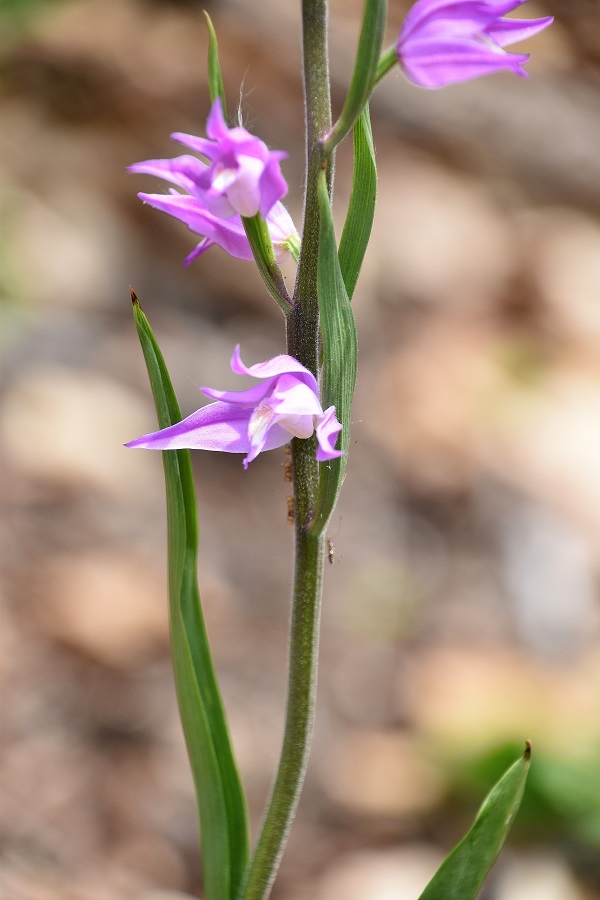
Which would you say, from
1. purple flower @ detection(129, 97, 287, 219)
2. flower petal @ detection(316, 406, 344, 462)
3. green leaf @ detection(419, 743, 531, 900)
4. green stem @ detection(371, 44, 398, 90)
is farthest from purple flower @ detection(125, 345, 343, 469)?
green leaf @ detection(419, 743, 531, 900)

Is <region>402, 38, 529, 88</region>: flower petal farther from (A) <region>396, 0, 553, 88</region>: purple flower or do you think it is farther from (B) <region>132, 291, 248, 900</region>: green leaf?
(B) <region>132, 291, 248, 900</region>: green leaf

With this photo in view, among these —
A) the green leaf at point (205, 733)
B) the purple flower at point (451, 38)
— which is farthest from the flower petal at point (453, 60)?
the green leaf at point (205, 733)

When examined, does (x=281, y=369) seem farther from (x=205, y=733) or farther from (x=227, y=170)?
(x=205, y=733)

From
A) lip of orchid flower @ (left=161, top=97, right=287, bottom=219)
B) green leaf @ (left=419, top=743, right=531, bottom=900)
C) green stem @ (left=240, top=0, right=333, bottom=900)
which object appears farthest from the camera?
green leaf @ (left=419, top=743, right=531, bottom=900)

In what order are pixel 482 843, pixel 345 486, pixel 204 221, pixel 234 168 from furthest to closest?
pixel 345 486 → pixel 482 843 → pixel 204 221 → pixel 234 168

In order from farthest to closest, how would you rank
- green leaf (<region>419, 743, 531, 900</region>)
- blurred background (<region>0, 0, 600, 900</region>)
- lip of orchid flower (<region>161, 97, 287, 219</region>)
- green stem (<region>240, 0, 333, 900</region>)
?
blurred background (<region>0, 0, 600, 900</region>) → green leaf (<region>419, 743, 531, 900</region>) → green stem (<region>240, 0, 333, 900</region>) → lip of orchid flower (<region>161, 97, 287, 219</region>)

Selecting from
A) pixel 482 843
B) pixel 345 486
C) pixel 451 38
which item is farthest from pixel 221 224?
pixel 345 486

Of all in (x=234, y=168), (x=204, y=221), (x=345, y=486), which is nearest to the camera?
(x=234, y=168)

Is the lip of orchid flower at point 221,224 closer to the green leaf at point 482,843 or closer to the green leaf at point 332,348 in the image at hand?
the green leaf at point 332,348
